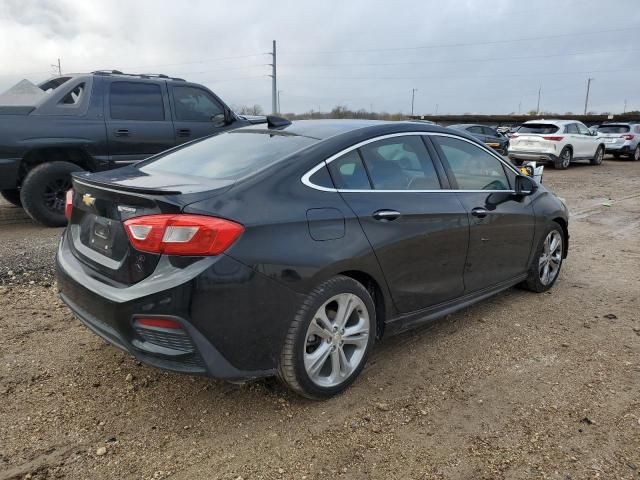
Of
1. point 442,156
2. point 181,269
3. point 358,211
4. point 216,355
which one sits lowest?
point 216,355

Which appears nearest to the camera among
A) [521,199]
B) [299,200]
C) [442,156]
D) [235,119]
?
[299,200]

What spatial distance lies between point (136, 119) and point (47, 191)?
1558 mm

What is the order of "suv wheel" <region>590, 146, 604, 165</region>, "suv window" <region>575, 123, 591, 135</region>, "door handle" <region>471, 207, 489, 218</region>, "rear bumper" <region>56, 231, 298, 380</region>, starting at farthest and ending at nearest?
"suv wheel" <region>590, 146, 604, 165</region> → "suv window" <region>575, 123, 591, 135</region> → "door handle" <region>471, 207, 489, 218</region> → "rear bumper" <region>56, 231, 298, 380</region>

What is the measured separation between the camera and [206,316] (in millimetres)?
2467

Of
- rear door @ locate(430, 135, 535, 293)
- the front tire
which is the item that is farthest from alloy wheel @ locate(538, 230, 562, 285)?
rear door @ locate(430, 135, 535, 293)

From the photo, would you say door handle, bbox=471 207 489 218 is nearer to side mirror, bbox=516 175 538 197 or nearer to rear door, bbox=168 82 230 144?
side mirror, bbox=516 175 538 197

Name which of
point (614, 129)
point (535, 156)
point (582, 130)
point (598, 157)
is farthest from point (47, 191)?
point (614, 129)

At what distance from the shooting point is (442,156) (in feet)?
12.3

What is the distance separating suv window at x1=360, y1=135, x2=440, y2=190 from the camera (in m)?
3.29

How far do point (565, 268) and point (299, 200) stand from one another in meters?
4.12

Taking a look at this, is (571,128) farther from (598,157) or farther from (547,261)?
(547,261)

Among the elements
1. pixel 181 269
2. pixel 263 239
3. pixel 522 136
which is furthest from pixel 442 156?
pixel 522 136

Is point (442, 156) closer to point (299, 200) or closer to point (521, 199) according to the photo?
point (521, 199)

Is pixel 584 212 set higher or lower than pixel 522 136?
lower
